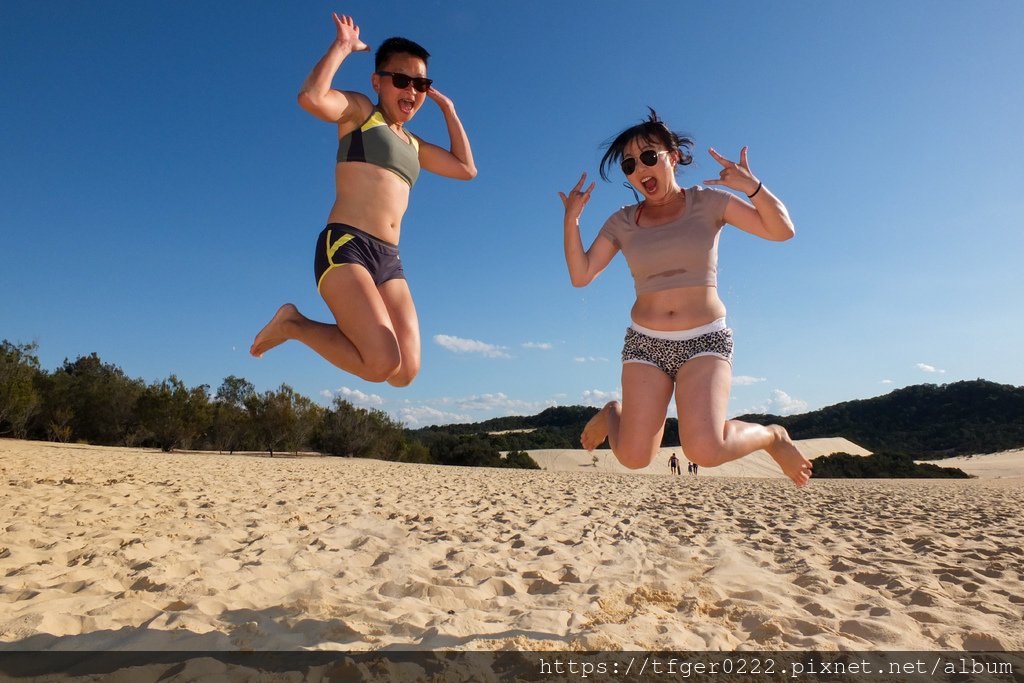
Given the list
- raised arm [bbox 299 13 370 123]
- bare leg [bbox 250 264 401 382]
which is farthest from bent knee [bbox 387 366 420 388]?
raised arm [bbox 299 13 370 123]

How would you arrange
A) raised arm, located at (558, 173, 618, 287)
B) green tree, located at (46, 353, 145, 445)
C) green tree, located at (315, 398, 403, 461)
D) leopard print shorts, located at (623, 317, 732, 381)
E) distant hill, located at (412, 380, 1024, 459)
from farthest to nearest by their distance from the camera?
distant hill, located at (412, 380, 1024, 459), green tree, located at (315, 398, 403, 461), green tree, located at (46, 353, 145, 445), raised arm, located at (558, 173, 618, 287), leopard print shorts, located at (623, 317, 732, 381)

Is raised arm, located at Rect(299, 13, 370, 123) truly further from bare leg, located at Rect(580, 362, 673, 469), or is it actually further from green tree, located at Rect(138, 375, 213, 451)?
green tree, located at Rect(138, 375, 213, 451)

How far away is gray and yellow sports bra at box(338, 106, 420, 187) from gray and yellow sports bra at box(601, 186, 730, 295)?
1554 millimetres

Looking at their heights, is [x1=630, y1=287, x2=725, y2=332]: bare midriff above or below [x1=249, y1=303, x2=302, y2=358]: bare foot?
above

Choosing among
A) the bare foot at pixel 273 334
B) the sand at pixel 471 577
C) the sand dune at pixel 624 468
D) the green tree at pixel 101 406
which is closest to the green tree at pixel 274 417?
the green tree at pixel 101 406

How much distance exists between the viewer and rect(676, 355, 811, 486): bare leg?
3.23 metres

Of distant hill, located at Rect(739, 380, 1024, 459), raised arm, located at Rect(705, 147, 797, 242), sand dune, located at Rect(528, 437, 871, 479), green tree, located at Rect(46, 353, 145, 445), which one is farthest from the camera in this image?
distant hill, located at Rect(739, 380, 1024, 459)

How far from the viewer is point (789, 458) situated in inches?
139

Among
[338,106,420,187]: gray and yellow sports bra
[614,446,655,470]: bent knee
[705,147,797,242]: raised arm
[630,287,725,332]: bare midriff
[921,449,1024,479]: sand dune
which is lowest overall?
[921,449,1024,479]: sand dune

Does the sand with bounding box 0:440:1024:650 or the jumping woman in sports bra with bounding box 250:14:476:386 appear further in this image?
the sand with bounding box 0:440:1024:650

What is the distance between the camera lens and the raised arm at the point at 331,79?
9.95ft

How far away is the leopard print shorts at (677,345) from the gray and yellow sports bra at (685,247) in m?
0.28

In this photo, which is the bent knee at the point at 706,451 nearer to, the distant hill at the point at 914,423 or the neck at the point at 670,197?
the neck at the point at 670,197

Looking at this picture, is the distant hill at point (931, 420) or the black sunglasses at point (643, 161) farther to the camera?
the distant hill at point (931, 420)
